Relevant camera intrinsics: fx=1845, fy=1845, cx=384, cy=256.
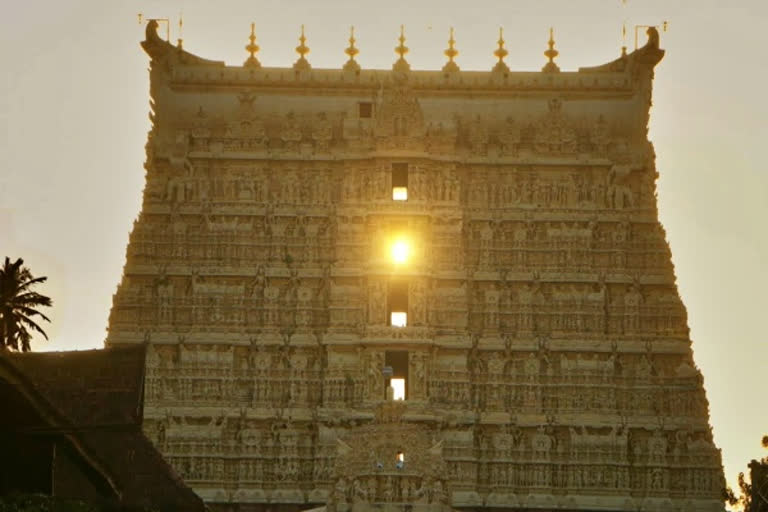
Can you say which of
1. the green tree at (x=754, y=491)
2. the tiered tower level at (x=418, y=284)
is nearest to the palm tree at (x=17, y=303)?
the tiered tower level at (x=418, y=284)

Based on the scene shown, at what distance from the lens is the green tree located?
78188 millimetres

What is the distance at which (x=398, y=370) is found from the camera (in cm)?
9038

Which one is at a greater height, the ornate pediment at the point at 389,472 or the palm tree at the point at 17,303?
the palm tree at the point at 17,303

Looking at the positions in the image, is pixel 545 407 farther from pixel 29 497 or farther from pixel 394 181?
pixel 29 497

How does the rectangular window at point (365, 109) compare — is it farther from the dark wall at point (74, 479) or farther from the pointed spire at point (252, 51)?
the dark wall at point (74, 479)

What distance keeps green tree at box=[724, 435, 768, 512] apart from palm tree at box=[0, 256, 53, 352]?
33.0 m

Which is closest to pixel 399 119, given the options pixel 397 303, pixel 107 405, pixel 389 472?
pixel 397 303

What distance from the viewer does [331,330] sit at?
297 ft

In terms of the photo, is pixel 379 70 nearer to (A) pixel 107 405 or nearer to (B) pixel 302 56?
(B) pixel 302 56

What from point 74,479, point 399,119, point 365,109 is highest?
point 365,109

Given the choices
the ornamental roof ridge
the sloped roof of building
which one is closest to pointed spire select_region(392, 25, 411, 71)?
the ornamental roof ridge

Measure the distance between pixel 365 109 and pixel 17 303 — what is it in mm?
20949

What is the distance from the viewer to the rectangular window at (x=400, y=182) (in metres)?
93.0

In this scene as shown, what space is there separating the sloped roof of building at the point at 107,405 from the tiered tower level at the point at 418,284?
147 feet
